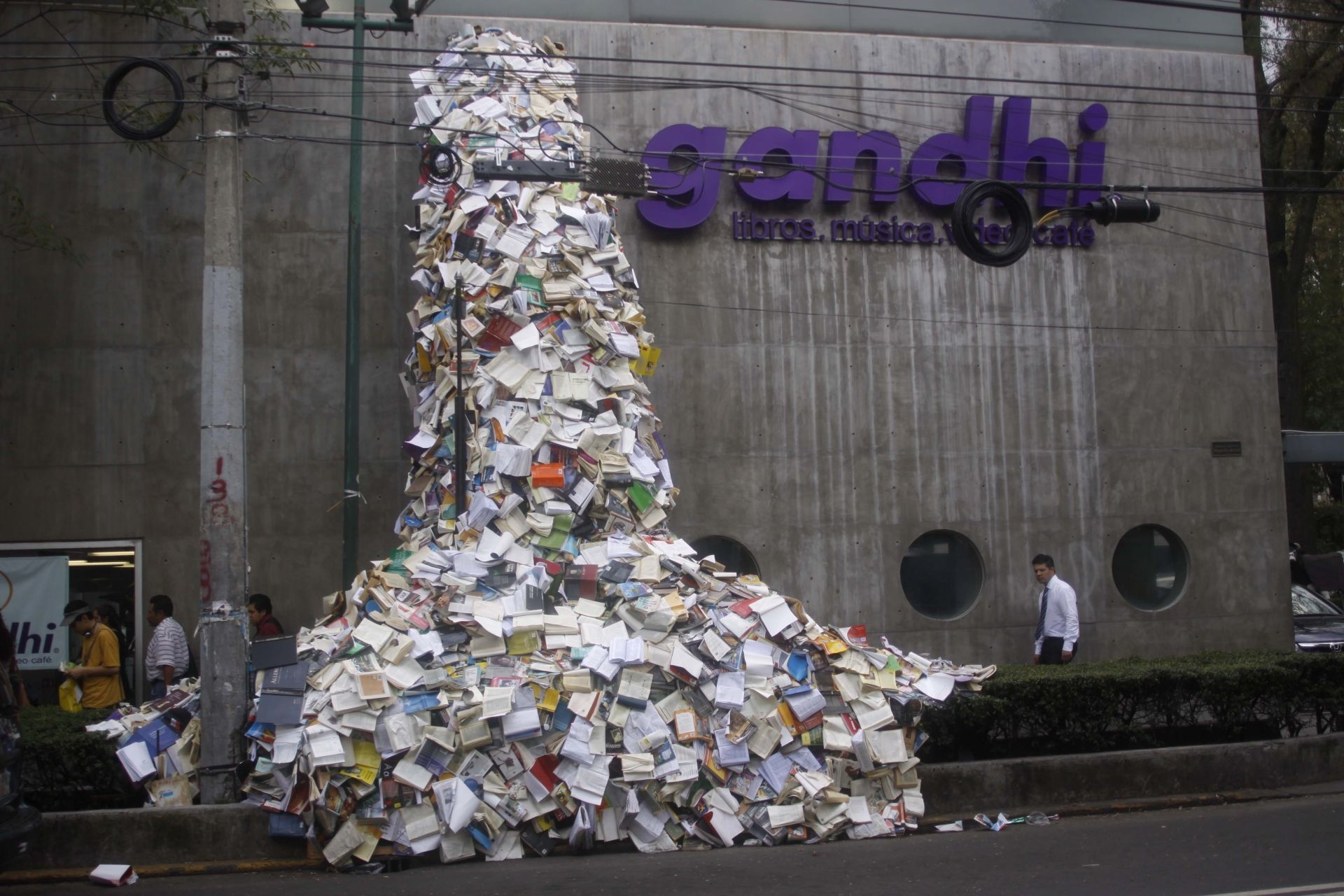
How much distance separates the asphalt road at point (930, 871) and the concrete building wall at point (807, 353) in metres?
5.51

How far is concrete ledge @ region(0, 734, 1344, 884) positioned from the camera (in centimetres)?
769

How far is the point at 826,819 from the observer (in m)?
8.23

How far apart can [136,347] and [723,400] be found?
6.34m

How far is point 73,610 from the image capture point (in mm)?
12109

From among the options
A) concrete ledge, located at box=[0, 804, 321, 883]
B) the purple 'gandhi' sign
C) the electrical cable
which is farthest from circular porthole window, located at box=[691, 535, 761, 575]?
concrete ledge, located at box=[0, 804, 321, 883]

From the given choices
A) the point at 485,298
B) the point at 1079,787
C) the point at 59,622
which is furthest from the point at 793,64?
the point at 59,622

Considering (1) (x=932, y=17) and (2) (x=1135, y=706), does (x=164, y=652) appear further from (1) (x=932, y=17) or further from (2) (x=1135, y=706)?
(1) (x=932, y=17)

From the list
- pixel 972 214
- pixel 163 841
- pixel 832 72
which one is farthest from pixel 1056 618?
pixel 163 841

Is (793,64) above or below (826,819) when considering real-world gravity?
above

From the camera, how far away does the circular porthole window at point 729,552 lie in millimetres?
13641

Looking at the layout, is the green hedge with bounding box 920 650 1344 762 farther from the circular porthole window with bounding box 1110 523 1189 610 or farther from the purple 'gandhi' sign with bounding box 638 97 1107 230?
the purple 'gandhi' sign with bounding box 638 97 1107 230

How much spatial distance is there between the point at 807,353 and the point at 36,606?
8.69m

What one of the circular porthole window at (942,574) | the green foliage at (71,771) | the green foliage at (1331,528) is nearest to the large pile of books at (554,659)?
the green foliage at (71,771)

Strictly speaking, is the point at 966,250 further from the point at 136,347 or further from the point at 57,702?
the point at 57,702
